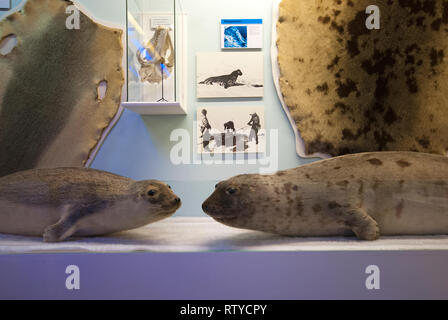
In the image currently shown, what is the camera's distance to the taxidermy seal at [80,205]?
1.35m

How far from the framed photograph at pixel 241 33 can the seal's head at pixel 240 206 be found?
2.59ft

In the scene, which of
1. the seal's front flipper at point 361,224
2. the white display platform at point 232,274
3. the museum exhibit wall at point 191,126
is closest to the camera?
the white display platform at point 232,274

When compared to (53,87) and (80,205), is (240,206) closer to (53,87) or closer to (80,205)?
(80,205)

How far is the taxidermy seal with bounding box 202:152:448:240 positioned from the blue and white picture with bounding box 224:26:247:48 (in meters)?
0.72

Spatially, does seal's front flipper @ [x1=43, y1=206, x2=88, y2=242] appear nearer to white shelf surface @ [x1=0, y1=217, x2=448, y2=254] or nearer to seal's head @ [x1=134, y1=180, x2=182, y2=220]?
white shelf surface @ [x1=0, y1=217, x2=448, y2=254]

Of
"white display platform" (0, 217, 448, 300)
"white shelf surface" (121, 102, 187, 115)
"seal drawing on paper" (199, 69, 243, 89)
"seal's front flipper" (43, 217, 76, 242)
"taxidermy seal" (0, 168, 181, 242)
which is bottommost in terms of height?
"white display platform" (0, 217, 448, 300)

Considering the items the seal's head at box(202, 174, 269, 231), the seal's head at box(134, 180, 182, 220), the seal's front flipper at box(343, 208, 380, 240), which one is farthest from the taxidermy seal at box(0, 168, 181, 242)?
the seal's front flipper at box(343, 208, 380, 240)

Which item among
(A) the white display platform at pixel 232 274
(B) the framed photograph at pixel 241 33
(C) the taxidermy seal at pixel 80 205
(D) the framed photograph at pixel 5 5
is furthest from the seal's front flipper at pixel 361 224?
(D) the framed photograph at pixel 5 5

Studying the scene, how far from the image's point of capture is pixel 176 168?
165 centimetres

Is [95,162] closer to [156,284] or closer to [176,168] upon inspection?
[176,168]

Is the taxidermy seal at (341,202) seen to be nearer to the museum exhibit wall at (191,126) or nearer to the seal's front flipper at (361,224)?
the seal's front flipper at (361,224)

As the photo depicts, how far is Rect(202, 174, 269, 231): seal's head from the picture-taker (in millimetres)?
1300

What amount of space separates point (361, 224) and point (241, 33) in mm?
1116
